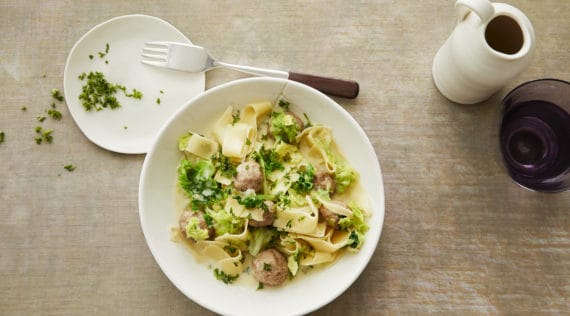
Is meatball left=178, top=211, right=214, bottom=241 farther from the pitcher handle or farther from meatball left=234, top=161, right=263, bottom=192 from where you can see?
the pitcher handle

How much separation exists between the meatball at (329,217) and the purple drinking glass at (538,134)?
2.65ft

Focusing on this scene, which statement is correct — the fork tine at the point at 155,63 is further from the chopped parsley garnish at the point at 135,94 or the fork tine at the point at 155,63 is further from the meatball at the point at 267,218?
the meatball at the point at 267,218

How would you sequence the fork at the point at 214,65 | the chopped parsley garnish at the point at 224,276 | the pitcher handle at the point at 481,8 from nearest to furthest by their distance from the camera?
the pitcher handle at the point at 481,8 → the chopped parsley garnish at the point at 224,276 → the fork at the point at 214,65

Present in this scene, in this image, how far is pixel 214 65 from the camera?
2152 millimetres

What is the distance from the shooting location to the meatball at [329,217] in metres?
1.93

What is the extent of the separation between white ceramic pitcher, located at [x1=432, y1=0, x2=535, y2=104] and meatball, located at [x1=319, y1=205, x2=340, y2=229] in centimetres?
81

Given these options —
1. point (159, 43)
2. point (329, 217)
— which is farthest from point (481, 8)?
point (159, 43)

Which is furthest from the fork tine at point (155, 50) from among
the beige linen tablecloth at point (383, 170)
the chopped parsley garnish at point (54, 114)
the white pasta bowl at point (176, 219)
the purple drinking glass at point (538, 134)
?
the purple drinking glass at point (538, 134)

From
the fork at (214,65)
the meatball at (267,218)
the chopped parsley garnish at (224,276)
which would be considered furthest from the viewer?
the fork at (214,65)

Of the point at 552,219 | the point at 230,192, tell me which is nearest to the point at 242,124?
the point at 230,192

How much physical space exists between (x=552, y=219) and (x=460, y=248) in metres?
0.47

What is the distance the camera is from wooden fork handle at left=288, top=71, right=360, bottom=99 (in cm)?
213

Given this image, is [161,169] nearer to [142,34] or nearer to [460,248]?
[142,34]

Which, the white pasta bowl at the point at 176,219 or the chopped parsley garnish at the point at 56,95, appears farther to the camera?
the chopped parsley garnish at the point at 56,95
